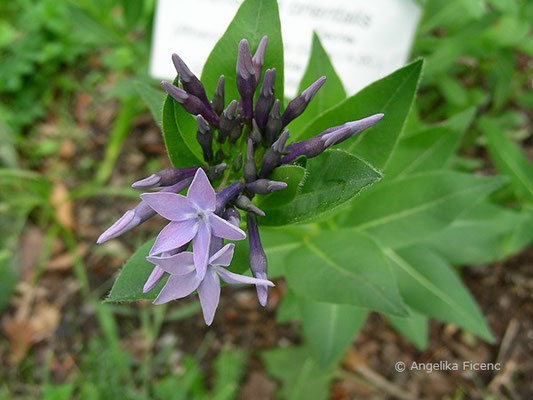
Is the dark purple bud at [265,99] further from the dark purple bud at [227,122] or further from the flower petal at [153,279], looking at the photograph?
the flower petal at [153,279]

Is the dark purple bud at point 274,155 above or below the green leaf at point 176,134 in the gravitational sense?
above

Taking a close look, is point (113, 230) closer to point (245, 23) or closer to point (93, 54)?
point (245, 23)

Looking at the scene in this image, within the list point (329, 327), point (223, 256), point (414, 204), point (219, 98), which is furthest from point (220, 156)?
point (329, 327)

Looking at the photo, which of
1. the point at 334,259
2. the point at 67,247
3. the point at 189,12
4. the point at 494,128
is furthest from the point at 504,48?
the point at 67,247

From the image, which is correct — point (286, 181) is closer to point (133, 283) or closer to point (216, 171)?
point (216, 171)

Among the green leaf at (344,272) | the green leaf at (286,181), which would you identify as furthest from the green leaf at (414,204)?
the green leaf at (286,181)

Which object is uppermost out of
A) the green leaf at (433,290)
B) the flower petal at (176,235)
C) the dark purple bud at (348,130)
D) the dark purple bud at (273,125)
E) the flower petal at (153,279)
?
the dark purple bud at (348,130)
